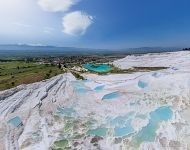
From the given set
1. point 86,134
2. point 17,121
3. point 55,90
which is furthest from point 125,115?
point 55,90

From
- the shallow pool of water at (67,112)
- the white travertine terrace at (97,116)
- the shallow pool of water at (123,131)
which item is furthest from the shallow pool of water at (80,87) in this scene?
the shallow pool of water at (123,131)

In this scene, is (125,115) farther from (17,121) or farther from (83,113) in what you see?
(17,121)

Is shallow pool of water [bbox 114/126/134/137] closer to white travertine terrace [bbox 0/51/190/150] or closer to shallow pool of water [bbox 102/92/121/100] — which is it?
white travertine terrace [bbox 0/51/190/150]

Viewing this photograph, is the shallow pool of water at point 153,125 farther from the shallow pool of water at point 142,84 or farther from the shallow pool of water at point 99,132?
the shallow pool of water at point 142,84

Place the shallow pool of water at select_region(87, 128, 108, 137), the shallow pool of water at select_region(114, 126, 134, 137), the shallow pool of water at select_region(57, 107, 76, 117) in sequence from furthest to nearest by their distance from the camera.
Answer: the shallow pool of water at select_region(57, 107, 76, 117), the shallow pool of water at select_region(87, 128, 108, 137), the shallow pool of water at select_region(114, 126, 134, 137)

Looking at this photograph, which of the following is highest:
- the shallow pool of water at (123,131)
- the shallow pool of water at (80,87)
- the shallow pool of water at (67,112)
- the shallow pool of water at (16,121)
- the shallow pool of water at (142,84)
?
the shallow pool of water at (142,84)

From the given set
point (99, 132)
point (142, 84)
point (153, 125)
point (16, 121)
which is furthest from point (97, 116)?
point (142, 84)

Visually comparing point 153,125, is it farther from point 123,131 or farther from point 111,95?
point 111,95

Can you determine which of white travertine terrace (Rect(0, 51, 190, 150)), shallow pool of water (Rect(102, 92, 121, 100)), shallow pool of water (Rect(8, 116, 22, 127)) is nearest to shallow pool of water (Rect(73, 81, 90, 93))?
white travertine terrace (Rect(0, 51, 190, 150))
